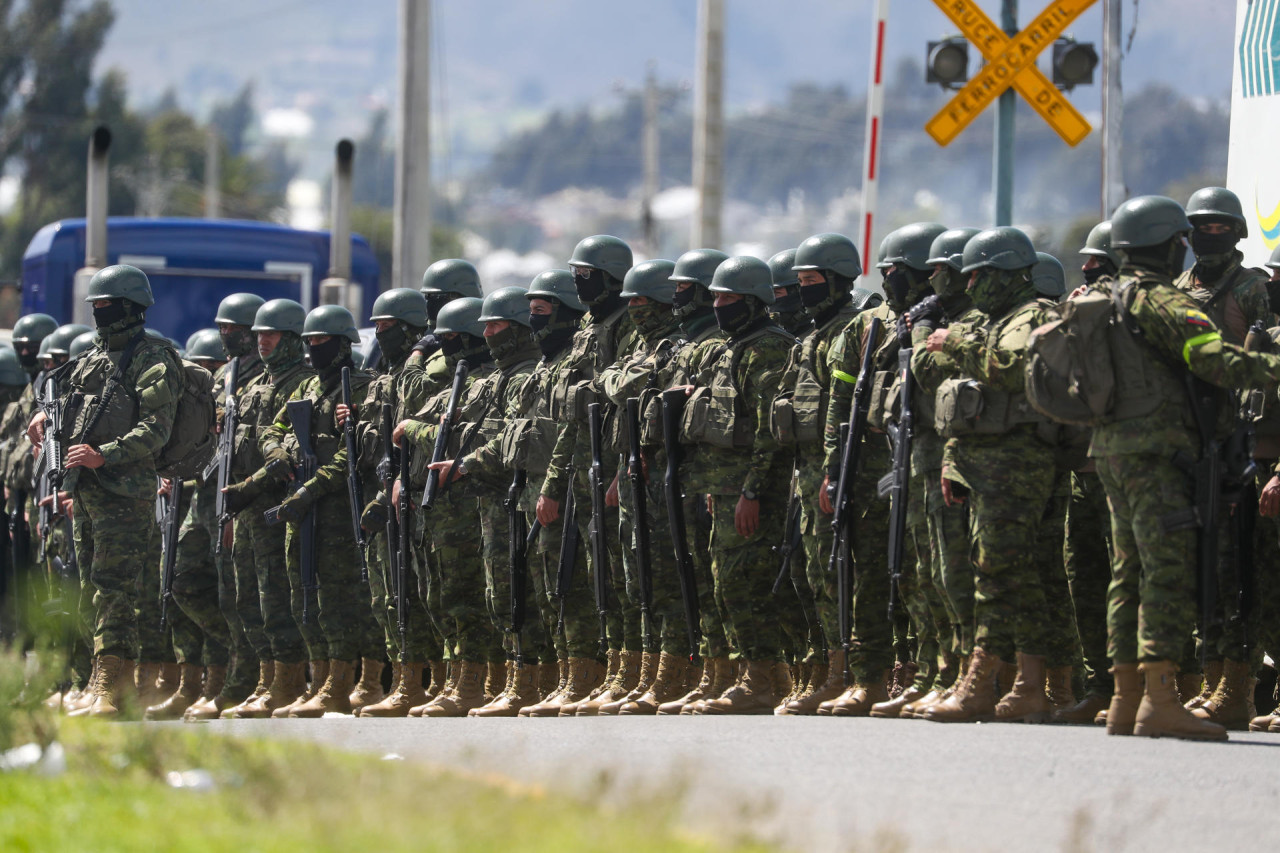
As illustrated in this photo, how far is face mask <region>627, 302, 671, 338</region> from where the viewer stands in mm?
10102

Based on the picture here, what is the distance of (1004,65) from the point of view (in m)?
12.4

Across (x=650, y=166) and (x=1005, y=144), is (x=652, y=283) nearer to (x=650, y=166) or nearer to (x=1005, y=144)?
(x=1005, y=144)

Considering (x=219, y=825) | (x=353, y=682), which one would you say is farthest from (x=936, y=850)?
(x=353, y=682)

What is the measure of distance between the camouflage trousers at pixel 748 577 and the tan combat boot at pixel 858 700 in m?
0.53

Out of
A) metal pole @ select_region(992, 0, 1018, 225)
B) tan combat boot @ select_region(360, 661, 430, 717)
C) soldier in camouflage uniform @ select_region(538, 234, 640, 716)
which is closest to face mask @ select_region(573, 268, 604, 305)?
soldier in camouflage uniform @ select_region(538, 234, 640, 716)

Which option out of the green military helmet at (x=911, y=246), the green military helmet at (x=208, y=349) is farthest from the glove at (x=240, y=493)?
the green military helmet at (x=911, y=246)

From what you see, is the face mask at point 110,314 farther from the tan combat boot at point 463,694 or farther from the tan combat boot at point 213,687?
the tan combat boot at point 463,694

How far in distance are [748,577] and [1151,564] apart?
2.37 metres

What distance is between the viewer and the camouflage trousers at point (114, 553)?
11867 mm

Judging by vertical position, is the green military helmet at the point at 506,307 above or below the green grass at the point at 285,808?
above

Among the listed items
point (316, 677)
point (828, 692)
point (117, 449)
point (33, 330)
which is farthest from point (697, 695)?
point (33, 330)

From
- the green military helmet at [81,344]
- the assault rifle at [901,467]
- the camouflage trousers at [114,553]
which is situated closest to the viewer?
the assault rifle at [901,467]

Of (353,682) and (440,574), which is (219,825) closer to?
(440,574)

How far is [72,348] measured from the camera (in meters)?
13.8
